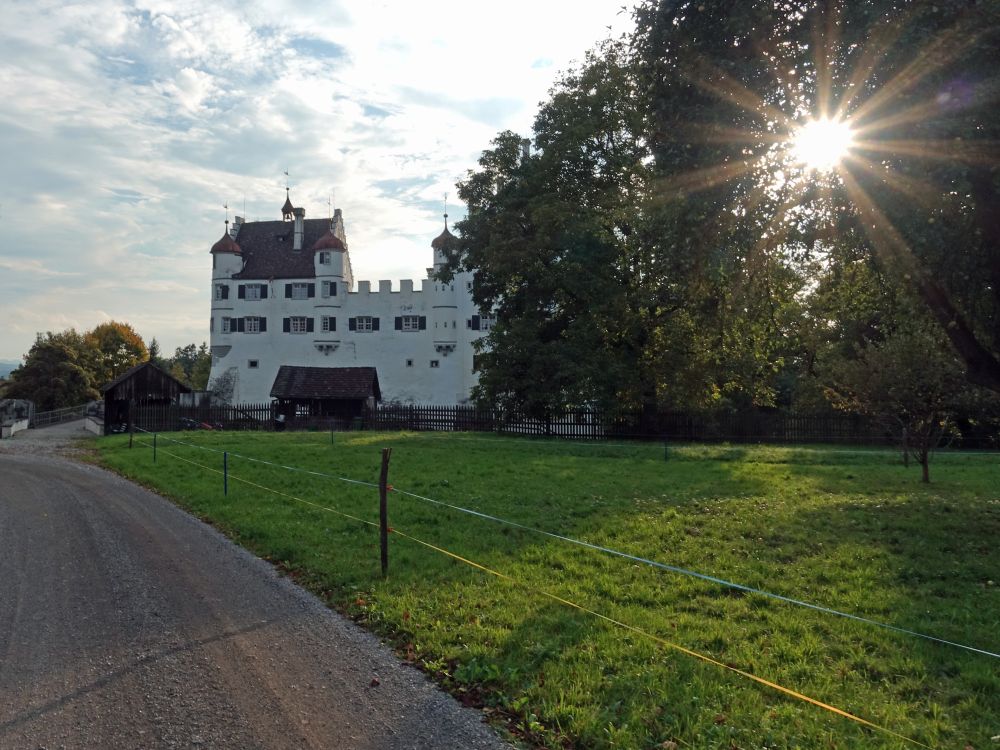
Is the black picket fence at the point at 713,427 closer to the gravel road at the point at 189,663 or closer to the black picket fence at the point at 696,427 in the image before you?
the black picket fence at the point at 696,427

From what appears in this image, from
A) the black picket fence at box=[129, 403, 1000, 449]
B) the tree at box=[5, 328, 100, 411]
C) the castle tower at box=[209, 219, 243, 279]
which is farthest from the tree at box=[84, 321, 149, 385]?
the black picket fence at box=[129, 403, 1000, 449]

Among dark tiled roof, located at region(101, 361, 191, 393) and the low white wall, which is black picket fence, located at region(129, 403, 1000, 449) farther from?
the low white wall

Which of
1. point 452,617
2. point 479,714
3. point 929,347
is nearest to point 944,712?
point 479,714

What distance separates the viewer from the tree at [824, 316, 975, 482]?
61.8ft

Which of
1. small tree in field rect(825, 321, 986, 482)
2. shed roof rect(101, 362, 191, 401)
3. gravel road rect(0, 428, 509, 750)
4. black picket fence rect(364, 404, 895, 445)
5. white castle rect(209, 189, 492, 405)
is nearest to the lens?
gravel road rect(0, 428, 509, 750)

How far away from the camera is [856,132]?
1110 centimetres

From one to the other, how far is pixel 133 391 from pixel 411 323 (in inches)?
1064

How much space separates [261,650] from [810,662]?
4934mm

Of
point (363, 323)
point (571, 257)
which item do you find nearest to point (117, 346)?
point (363, 323)

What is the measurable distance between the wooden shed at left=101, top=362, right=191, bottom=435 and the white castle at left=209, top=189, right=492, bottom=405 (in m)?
20.2

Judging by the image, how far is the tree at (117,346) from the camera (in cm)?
8188

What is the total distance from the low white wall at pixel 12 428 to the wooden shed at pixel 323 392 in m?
15.9

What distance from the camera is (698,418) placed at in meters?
37.0

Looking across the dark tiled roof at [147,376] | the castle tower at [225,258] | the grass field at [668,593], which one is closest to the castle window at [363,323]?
the castle tower at [225,258]
